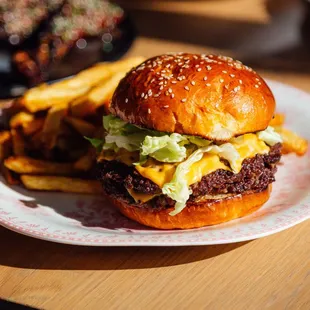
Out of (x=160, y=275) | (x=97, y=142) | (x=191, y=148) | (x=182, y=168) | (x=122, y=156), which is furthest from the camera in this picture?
(x=97, y=142)

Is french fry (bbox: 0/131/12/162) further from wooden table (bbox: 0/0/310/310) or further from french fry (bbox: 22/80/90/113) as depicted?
wooden table (bbox: 0/0/310/310)

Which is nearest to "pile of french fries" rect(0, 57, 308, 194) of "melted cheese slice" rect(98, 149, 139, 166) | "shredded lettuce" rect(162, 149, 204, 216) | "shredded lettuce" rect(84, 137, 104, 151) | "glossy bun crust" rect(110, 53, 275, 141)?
"shredded lettuce" rect(84, 137, 104, 151)

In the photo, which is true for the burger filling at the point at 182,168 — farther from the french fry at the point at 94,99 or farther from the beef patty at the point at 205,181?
the french fry at the point at 94,99

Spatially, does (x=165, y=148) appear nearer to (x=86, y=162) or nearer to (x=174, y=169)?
(x=174, y=169)

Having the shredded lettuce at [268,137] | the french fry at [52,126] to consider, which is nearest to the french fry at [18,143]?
the french fry at [52,126]

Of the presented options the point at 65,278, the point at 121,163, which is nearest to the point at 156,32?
the point at 121,163

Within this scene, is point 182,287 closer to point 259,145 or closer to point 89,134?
point 259,145

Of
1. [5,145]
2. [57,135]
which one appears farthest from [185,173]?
[5,145]
